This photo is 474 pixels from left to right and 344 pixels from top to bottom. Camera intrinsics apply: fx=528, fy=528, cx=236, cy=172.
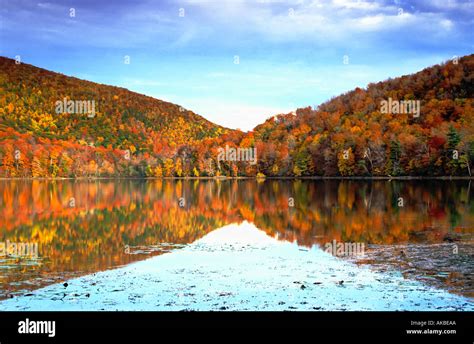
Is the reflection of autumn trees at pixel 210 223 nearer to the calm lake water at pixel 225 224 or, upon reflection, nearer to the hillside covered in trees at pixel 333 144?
the calm lake water at pixel 225 224

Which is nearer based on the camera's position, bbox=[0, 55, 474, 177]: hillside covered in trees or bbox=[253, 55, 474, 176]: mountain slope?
bbox=[253, 55, 474, 176]: mountain slope

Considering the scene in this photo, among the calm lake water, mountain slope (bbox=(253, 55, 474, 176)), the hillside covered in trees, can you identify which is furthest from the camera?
the hillside covered in trees

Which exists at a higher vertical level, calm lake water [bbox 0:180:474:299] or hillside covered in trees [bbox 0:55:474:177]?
hillside covered in trees [bbox 0:55:474:177]

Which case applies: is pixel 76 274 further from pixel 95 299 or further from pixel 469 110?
pixel 469 110

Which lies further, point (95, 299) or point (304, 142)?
point (304, 142)

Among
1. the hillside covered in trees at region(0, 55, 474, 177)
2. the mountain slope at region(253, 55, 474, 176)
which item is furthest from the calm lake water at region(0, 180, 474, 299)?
the hillside covered in trees at region(0, 55, 474, 177)

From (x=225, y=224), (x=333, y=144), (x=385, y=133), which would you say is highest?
(x=385, y=133)

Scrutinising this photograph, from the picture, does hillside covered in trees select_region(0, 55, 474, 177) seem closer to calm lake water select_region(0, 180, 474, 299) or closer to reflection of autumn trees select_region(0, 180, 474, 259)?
reflection of autumn trees select_region(0, 180, 474, 259)

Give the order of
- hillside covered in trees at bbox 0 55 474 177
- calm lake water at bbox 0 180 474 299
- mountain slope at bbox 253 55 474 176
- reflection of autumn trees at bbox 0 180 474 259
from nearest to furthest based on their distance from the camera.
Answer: calm lake water at bbox 0 180 474 299 < reflection of autumn trees at bbox 0 180 474 259 < mountain slope at bbox 253 55 474 176 < hillside covered in trees at bbox 0 55 474 177

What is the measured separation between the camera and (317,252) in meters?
17.3

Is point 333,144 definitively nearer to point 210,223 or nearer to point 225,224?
point 210,223

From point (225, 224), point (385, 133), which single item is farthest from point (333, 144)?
point (225, 224)
